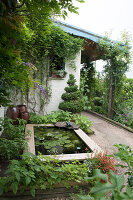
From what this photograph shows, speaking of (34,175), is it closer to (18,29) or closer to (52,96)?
(18,29)

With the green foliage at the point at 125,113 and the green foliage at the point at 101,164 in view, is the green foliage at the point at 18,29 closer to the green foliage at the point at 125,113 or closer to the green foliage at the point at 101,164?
the green foliage at the point at 101,164

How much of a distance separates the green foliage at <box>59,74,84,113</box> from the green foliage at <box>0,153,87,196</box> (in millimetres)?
3454

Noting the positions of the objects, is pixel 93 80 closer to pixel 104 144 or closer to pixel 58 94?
pixel 58 94

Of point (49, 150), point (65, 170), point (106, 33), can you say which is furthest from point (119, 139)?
point (106, 33)

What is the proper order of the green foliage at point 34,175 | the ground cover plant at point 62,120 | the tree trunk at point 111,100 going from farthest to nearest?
the tree trunk at point 111,100, the ground cover plant at point 62,120, the green foliage at point 34,175

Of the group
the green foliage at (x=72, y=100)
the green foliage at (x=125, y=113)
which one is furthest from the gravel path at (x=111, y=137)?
the green foliage at (x=72, y=100)

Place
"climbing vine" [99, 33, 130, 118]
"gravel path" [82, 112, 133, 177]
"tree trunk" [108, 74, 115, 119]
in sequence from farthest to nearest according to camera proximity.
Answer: "tree trunk" [108, 74, 115, 119], "climbing vine" [99, 33, 130, 118], "gravel path" [82, 112, 133, 177]

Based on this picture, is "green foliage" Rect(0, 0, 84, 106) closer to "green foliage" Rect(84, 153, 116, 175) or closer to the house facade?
"green foliage" Rect(84, 153, 116, 175)

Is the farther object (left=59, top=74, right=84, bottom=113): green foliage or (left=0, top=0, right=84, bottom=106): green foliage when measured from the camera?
(left=59, top=74, right=84, bottom=113): green foliage

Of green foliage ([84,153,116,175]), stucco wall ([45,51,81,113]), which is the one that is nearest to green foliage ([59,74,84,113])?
stucco wall ([45,51,81,113])

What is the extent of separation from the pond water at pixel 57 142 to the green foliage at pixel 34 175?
734 millimetres

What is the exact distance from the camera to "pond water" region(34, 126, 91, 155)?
306 cm

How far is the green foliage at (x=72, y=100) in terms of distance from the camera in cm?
550

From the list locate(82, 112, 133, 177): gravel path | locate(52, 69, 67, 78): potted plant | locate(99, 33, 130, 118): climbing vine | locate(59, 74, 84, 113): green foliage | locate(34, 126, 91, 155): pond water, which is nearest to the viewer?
locate(34, 126, 91, 155): pond water
